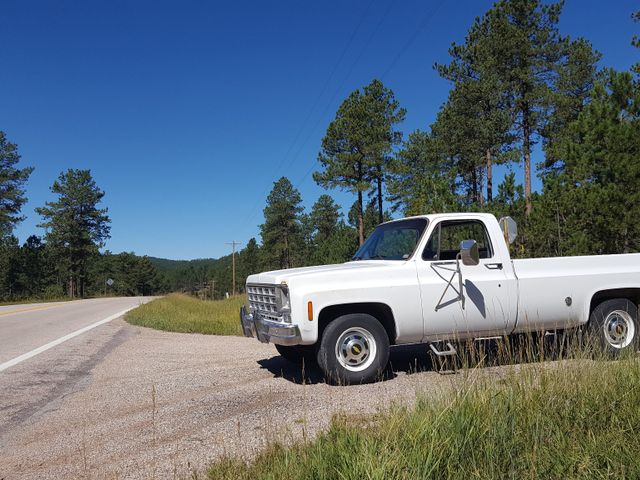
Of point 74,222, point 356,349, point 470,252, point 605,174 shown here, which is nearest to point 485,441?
point 356,349

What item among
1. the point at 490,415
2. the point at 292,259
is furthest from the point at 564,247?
the point at 292,259

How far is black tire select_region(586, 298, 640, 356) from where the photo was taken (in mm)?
6242

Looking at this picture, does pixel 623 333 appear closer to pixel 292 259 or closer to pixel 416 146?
pixel 416 146

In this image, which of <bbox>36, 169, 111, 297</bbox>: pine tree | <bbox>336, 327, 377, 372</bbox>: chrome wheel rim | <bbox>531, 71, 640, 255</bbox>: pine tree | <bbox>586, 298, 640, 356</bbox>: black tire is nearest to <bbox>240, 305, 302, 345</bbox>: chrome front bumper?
<bbox>336, 327, 377, 372</bbox>: chrome wheel rim

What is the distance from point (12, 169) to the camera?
47500 millimetres

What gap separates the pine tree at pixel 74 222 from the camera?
60.3 meters

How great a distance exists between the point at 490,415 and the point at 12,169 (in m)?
54.4

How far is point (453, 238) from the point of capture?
648 centimetres

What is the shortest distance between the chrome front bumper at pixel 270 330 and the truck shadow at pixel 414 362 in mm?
522

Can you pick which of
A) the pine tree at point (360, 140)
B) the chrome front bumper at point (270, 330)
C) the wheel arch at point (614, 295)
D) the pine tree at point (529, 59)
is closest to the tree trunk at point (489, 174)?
the pine tree at point (529, 59)

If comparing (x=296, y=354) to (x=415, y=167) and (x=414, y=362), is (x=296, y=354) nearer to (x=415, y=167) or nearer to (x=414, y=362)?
(x=414, y=362)

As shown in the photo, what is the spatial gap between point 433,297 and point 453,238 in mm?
1132

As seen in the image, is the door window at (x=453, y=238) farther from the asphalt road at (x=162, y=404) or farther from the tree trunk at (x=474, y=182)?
the tree trunk at (x=474, y=182)

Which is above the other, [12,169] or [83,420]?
[12,169]
